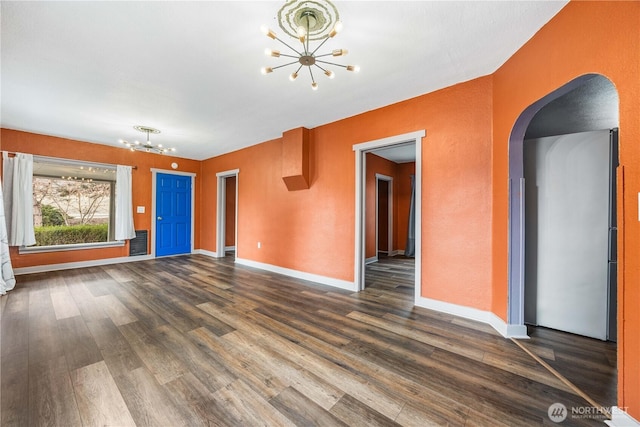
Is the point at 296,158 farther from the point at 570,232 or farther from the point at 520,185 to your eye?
Result: the point at 570,232

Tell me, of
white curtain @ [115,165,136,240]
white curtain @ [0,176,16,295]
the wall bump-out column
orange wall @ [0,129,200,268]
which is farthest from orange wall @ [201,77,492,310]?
white curtain @ [0,176,16,295]

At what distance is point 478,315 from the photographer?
2439 mm

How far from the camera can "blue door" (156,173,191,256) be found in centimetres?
577

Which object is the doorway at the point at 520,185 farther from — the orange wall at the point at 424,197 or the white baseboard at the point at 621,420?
the white baseboard at the point at 621,420

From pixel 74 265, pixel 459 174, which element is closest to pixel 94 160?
pixel 74 265

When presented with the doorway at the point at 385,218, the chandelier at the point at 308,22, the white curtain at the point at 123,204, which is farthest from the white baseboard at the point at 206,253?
the chandelier at the point at 308,22

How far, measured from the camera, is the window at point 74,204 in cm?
502

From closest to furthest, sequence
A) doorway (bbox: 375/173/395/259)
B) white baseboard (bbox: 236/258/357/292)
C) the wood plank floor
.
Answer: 1. the wood plank floor
2. white baseboard (bbox: 236/258/357/292)
3. doorway (bbox: 375/173/395/259)

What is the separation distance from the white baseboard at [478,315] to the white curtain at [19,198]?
650 cm

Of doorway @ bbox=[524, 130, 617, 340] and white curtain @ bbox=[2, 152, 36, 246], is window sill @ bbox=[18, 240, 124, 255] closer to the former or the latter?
white curtain @ bbox=[2, 152, 36, 246]

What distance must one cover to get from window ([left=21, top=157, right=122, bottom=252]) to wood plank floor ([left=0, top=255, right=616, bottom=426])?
2958 millimetres

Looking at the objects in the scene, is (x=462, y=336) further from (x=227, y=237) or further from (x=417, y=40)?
(x=227, y=237)

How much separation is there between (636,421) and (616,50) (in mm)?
1845

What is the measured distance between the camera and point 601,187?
82.5 inches
